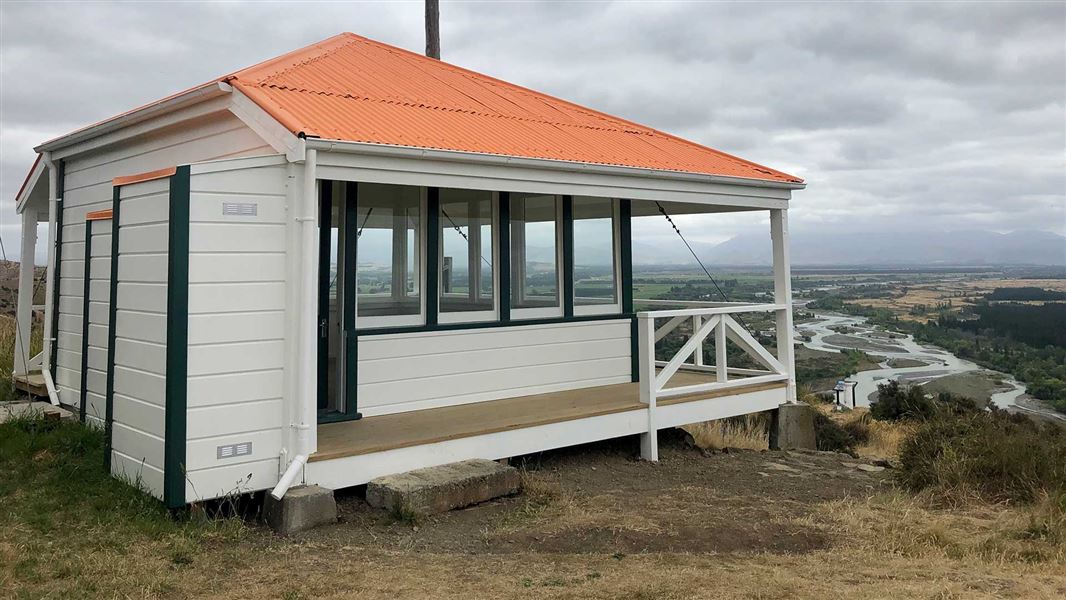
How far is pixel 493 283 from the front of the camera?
7379mm

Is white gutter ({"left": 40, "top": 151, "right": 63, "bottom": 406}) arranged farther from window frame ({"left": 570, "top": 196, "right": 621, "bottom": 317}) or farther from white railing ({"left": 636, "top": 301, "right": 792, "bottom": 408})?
white railing ({"left": 636, "top": 301, "right": 792, "bottom": 408})

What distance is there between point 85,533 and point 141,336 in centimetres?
124

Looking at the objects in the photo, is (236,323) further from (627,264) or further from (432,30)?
(432,30)

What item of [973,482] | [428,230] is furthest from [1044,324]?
[428,230]

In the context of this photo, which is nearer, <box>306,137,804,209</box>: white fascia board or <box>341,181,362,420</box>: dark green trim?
<box>306,137,804,209</box>: white fascia board

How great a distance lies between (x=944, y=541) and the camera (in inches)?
185

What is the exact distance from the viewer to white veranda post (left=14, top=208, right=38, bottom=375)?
8430mm

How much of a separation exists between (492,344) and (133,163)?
12.1 feet

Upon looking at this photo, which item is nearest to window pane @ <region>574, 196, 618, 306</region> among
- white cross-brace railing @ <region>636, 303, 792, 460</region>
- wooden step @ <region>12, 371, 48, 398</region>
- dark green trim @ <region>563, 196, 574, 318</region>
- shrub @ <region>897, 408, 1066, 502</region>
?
dark green trim @ <region>563, 196, 574, 318</region>

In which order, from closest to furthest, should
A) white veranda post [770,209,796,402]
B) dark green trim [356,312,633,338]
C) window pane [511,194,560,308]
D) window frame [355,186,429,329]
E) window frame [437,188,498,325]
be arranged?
dark green trim [356,312,633,338], window frame [355,186,429,329], window frame [437,188,498,325], window pane [511,194,560,308], white veranda post [770,209,796,402]

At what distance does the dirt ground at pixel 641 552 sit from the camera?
12.6ft

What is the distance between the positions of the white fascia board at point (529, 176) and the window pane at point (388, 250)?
3.01 ft

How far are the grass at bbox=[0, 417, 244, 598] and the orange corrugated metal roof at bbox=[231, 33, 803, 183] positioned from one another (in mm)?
2587

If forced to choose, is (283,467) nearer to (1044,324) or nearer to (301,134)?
(301,134)
